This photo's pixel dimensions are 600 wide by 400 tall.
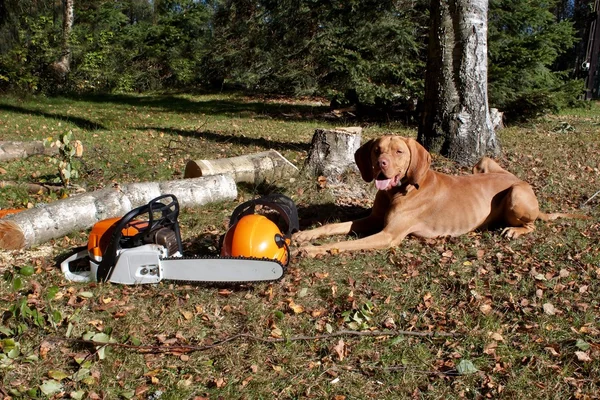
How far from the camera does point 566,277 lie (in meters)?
4.35

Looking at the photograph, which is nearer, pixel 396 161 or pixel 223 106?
pixel 396 161

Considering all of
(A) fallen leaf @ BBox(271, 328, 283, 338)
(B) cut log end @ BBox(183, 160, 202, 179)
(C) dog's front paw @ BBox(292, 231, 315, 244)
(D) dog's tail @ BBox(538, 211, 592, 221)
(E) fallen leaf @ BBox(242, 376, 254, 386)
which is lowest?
(E) fallen leaf @ BBox(242, 376, 254, 386)

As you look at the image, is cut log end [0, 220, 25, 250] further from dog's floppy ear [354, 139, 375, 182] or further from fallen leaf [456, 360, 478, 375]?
fallen leaf [456, 360, 478, 375]

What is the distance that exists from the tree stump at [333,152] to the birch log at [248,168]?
340mm

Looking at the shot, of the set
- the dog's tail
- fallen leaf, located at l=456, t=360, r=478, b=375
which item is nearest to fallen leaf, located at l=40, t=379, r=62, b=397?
fallen leaf, located at l=456, t=360, r=478, b=375

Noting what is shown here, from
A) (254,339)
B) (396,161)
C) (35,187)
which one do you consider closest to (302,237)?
(396,161)

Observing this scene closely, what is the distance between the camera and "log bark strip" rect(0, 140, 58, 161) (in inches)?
305

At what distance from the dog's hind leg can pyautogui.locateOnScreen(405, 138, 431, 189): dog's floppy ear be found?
1.01m

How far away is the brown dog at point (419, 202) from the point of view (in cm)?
486

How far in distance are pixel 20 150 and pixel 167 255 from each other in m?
5.29

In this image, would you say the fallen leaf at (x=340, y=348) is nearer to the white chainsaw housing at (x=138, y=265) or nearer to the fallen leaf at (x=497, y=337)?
the fallen leaf at (x=497, y=337)

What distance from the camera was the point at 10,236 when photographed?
4.50 metres

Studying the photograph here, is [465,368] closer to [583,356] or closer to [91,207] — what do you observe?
[583,356]

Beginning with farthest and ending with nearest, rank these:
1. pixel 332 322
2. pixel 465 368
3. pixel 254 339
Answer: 1. pixel 332 322
2. pixel 254 339
3. pixel 465 368
